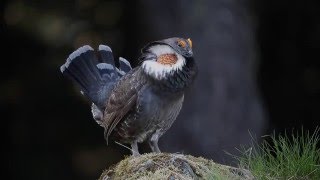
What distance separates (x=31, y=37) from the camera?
6.36 metres

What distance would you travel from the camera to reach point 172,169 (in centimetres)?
306

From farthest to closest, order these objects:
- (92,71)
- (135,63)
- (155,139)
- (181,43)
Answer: (135,63)
(92,71)
(155,139)
(181,43)

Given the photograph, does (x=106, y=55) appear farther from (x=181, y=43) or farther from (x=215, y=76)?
(x=215, y=76)

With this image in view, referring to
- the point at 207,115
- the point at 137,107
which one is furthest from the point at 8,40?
the point at 137,107

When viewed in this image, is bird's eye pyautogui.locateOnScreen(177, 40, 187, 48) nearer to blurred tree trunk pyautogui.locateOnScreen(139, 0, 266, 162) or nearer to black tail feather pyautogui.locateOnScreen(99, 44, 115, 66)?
black tail feather pyautogui.locateOnScreen(99, 44, 115, 66)

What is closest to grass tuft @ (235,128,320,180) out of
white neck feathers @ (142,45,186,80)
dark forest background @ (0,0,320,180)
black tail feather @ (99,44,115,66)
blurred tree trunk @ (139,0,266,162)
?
white neck feathers @ (142,45,186,80)

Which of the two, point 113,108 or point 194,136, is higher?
point 113,108

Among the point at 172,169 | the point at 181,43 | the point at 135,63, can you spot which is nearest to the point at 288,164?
the point at 172,169

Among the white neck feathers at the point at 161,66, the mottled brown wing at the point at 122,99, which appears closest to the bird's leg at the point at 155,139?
the mottled brown wing at the point at 122,99

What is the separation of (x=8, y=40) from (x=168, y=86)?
11.2 ft

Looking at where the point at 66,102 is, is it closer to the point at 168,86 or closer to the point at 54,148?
the point at 54,148

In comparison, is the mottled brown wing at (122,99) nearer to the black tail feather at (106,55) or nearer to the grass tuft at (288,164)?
the black tail feather at (106,55)

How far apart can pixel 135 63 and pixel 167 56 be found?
8.70ft

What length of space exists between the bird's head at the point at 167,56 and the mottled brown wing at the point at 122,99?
136 millimetres
